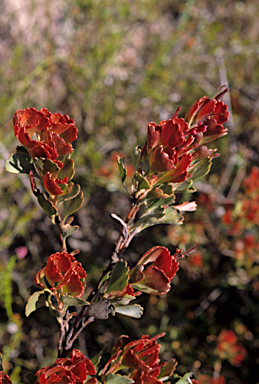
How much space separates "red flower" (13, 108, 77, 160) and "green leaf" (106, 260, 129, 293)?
20 cm

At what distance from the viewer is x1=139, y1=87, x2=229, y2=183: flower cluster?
0.48 metres

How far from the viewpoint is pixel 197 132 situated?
521 millimetres

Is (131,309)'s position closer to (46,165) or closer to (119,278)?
(119,278)

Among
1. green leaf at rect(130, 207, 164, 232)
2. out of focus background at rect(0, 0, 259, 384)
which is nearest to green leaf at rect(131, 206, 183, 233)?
green leaf at rect(130, 207, 164, 232)

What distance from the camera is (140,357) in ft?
1.87

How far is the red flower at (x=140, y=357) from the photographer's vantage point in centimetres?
54

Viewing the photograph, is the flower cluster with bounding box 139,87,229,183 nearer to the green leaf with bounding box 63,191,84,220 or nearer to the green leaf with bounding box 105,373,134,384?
the green leaf with bounding box 63,191,84,220

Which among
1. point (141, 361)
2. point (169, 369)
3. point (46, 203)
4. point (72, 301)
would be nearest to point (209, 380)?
point (169, 369)

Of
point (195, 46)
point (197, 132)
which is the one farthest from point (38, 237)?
point (195, 46)

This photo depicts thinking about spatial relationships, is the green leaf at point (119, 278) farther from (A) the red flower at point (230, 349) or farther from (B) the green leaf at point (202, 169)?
(A) the red flower at point (230, 349)

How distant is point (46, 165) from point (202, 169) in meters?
0.28

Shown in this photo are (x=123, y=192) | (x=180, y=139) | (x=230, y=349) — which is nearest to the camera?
(x=180, y=139)

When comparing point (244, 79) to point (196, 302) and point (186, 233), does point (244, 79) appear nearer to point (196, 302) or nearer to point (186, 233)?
point (186, 233)

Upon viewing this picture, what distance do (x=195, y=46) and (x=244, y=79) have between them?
0.54 m
